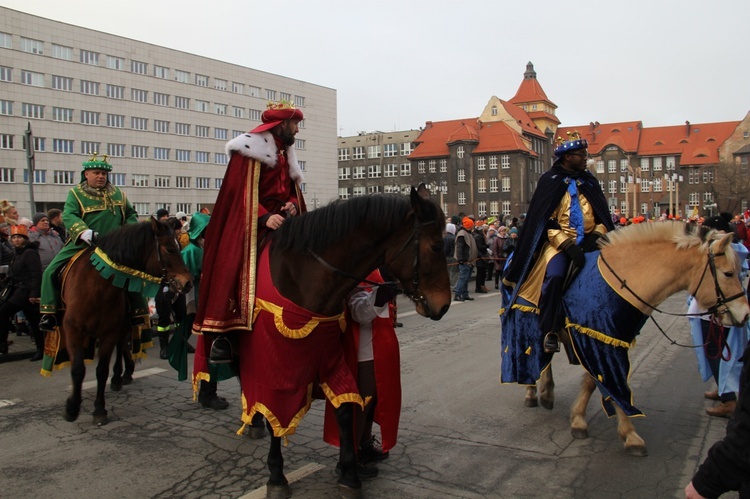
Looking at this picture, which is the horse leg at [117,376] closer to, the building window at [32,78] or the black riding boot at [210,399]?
the black riding boot at [210,399]

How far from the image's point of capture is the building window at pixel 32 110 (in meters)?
52.5

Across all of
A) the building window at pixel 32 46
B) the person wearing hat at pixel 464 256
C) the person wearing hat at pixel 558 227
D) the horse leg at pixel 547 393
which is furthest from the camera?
the building window at pixel 32 46

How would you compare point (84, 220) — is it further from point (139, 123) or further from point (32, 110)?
point (139, 123)

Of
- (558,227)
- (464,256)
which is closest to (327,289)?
(558,227)

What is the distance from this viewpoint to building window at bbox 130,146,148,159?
199 ft

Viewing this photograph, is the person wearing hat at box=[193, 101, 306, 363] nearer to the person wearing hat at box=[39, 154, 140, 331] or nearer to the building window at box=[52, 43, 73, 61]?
the person wearing hat at box=[39, 154, 140, 331]

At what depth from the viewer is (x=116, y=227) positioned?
648 centimetres

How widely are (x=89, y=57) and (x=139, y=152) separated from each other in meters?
9.76

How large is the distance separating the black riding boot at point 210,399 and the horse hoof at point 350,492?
8.29 ft

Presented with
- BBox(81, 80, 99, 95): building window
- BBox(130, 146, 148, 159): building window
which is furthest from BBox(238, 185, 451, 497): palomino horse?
BBox(130, 146, 148, 159): building window

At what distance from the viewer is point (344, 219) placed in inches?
155

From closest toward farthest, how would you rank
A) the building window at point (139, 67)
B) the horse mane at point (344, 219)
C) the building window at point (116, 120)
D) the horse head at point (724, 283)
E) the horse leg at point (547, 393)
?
the horse mane at point (344, 219) → the horse head at point (724, 283) → the horse leg at point (547, 393) → the building window at point (116, 120) → the building window at point (139, 67)

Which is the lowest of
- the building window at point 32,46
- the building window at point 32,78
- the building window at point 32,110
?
the building window at point 32,110

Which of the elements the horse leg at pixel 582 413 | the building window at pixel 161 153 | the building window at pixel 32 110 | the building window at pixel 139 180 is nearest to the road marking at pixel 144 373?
the horse leg at pixel 582 413
